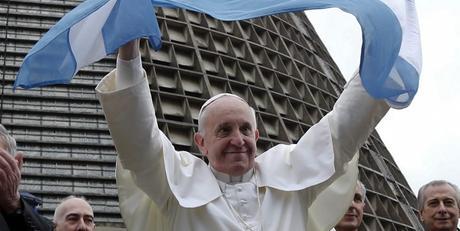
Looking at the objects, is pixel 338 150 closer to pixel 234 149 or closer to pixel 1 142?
pixel 234 149

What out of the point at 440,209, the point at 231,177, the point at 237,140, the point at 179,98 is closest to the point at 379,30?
the point at 237,140

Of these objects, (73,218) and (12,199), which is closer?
(12,199)

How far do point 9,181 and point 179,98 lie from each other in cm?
1925

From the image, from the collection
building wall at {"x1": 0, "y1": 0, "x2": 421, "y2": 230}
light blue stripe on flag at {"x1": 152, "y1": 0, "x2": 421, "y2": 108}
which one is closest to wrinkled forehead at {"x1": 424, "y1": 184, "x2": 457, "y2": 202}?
light blue stripe on flag at {"x1": 152, "y1": 0, "x2": 421, "y2": 108}

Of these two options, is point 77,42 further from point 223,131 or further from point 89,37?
point 223,131

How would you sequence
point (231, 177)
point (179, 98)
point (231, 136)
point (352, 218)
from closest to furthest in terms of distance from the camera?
point (231, 136) < point (231, 177) < point (352, 218) < point (179, 98)

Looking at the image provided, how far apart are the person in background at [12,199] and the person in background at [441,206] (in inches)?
95.1

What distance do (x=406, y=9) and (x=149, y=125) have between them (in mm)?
1205

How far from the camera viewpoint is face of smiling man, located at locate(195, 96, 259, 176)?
3.62m

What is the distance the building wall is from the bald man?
14.0m

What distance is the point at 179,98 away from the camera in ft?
74.0

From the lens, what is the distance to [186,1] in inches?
153

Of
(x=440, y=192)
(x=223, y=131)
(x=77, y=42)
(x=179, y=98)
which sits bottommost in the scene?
(x=440, y=192)

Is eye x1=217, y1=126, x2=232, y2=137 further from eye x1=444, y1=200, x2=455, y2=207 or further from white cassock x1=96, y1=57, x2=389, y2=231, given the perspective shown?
eye x1=444, y1=200, x2=455, y2=207
